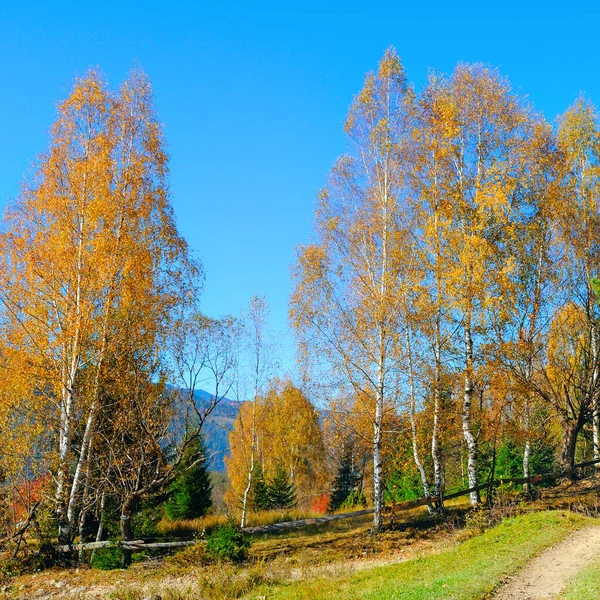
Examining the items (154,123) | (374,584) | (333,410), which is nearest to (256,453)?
(333,410)

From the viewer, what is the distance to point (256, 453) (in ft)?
127

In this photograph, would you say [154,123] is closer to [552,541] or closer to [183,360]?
[183,360]

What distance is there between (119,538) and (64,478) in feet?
7.10

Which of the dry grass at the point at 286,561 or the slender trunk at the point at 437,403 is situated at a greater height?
the slender trunk at the point at 437,403

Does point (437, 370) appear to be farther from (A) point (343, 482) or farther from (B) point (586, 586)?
(A) point (343, 482)

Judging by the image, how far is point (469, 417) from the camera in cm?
1474

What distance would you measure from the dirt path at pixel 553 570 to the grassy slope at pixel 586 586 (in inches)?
5.9

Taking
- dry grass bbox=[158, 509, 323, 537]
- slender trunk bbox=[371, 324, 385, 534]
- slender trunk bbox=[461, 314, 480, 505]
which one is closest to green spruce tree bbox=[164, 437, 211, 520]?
dry grass bbox=[158, 509, 323, 537]

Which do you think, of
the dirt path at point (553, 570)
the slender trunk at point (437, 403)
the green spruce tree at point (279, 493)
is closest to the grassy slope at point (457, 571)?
the dirt path at point (553, 570)

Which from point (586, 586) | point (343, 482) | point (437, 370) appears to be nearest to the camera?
point (586, 586)

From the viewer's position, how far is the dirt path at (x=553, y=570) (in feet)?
26.2

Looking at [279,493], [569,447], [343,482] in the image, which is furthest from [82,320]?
[343,482]

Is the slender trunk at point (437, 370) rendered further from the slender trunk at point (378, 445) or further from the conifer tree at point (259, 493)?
the conifer tree at point (259, 493)

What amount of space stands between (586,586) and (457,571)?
2122 millimetres
